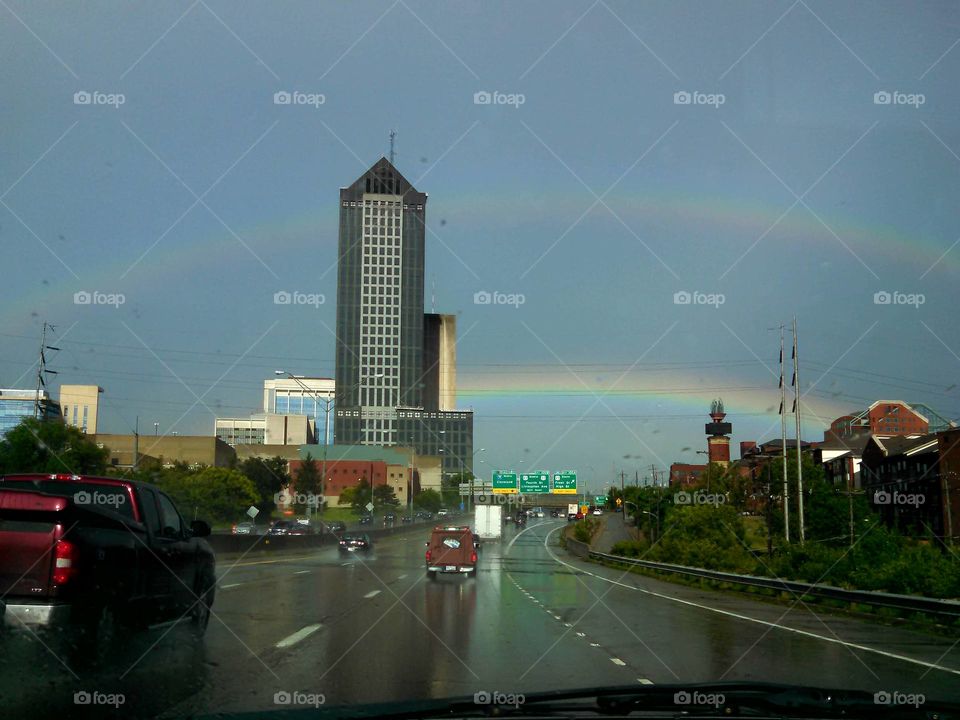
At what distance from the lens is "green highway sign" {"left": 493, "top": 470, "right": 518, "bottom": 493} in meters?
91.6

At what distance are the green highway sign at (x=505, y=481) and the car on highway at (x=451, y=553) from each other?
192 ft

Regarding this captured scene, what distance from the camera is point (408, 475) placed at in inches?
6220

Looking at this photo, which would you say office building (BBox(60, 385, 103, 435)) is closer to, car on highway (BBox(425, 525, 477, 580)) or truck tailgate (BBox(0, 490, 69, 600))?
car on highway (BBox(425, 525, 477, 580))

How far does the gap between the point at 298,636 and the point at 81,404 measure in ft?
627

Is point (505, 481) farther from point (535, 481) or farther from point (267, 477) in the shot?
point (267, 477)

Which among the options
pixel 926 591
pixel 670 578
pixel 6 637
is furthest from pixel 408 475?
pixel 6 637

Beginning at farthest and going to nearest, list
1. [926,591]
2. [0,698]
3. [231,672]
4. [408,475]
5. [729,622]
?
1. [408,475]
2. [926,591]
3. [729,622]
4. [231,672]
5. [0,698]

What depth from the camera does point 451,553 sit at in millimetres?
32656

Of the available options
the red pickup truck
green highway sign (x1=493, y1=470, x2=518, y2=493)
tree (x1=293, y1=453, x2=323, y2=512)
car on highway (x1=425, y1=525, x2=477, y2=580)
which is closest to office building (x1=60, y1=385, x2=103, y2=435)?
tree (x1=293, y1=453, x2=323, y2=512)

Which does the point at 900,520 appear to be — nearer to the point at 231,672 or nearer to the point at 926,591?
the point at 926,591

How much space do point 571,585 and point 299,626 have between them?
16276mm

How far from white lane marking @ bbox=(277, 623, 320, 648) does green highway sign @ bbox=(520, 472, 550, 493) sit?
76.5 meters

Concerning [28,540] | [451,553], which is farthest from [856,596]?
[28,540]

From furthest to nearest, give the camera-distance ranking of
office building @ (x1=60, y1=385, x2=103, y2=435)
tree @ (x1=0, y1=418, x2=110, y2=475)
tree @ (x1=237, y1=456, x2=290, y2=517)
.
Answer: office building @ (x1=60, y1=385, x2=103, y2=435), tree @ (x1=237, y1=456, x2=290, y2=517), tree @ (x1=0, y1=418, x2=110, y2=475)
